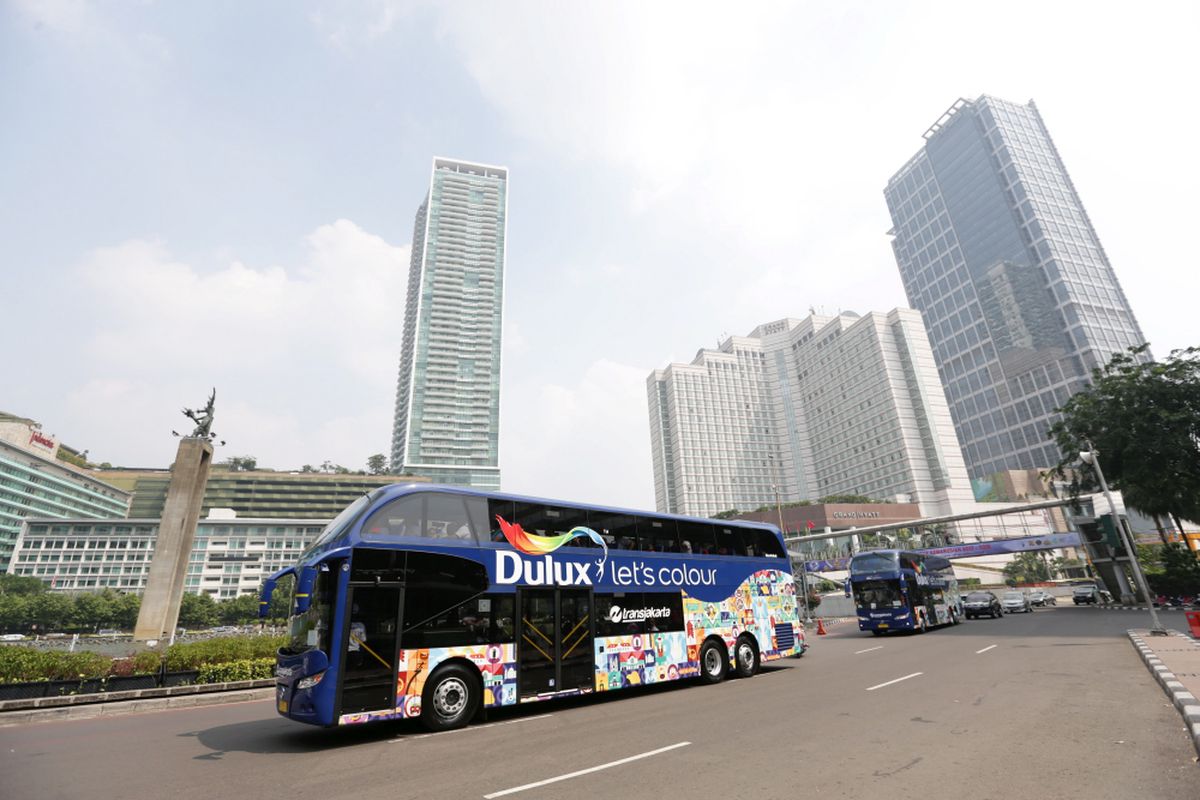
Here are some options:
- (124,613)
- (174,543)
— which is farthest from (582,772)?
(124,613)

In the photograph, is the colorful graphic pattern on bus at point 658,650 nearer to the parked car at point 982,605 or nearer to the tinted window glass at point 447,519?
the tinted window glass at point 447,519

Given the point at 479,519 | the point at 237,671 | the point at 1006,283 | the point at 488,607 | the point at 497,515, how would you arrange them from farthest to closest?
the point at 1006,283 < the point at 237,671 < the point at 497,515 < the point at 479,519 < the point at 488,607

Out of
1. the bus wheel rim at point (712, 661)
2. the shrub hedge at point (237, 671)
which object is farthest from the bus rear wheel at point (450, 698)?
the shrub hedge at point (237, 671)

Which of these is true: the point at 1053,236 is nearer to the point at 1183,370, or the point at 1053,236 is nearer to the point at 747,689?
the point at 1183,370

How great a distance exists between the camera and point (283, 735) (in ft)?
31.5

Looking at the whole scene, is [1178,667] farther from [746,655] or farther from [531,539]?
[531,539]

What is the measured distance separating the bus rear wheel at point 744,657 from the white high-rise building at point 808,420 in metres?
112

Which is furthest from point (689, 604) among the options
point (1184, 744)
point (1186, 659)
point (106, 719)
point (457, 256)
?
point (457, 256)

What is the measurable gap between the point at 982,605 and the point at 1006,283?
11765 centimetres

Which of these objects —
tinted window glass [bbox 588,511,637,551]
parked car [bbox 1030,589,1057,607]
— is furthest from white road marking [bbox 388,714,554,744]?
parked car [bbox 1030,589,1057,607]

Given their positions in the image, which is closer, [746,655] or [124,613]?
[746,655]

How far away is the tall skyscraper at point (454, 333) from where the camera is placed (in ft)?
490

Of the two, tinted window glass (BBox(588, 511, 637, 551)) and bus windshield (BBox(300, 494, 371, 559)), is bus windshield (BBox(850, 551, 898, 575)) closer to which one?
tinted window glass (BBox(588, 511, 637, 551))

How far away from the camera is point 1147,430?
30172 mm
